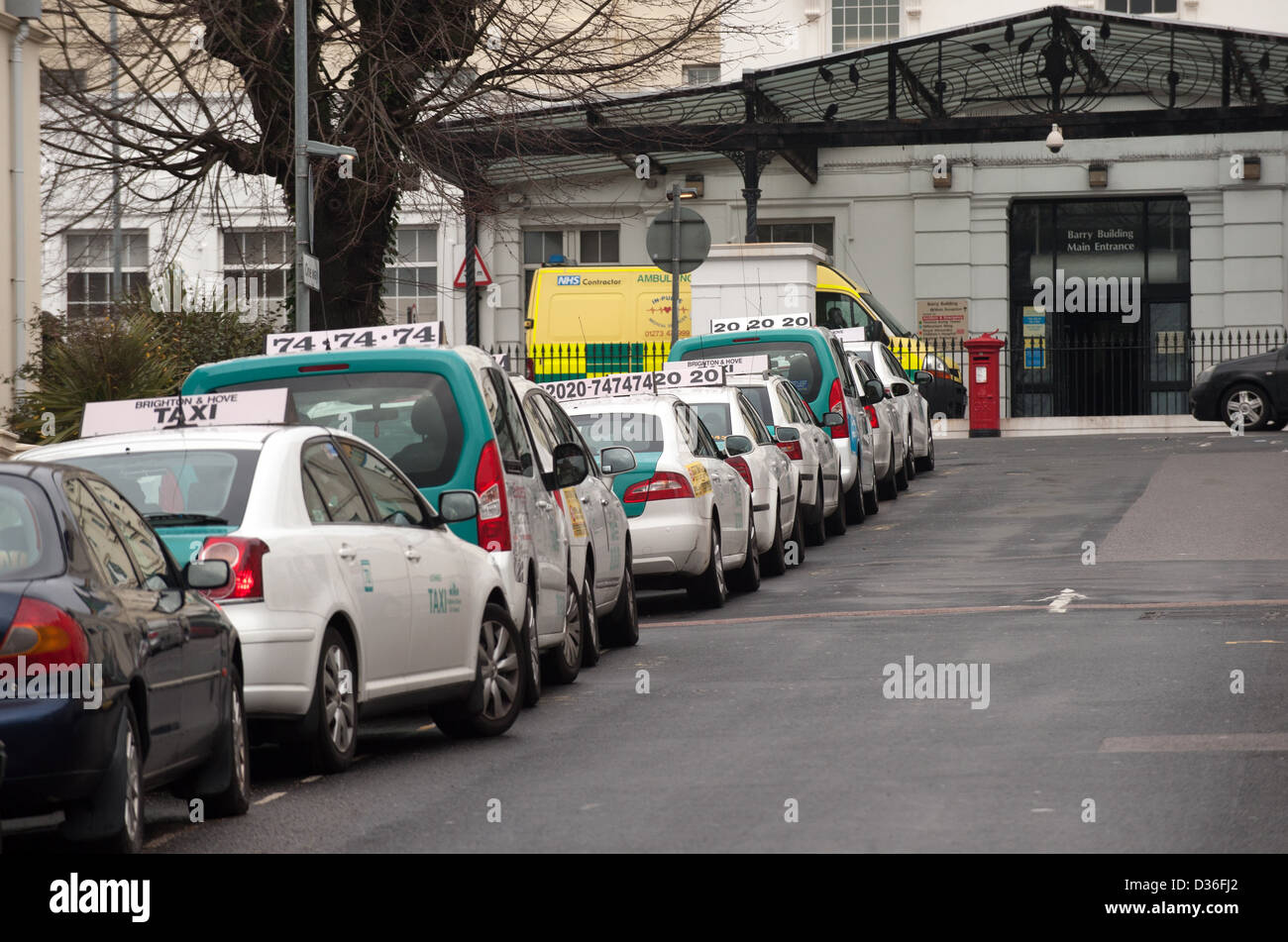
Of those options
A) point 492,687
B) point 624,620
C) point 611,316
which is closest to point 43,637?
Answer: point 492,687

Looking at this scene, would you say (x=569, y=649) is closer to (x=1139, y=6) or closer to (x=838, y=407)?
(x=838, y=407)

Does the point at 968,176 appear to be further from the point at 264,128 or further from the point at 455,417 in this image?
the point at 455,417

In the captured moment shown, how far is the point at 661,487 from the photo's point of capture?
16.4 meters

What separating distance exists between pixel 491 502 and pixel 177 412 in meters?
1.58

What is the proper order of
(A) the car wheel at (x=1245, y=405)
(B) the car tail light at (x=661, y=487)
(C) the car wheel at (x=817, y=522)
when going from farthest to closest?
(A) the car wheel at (x=1245, y=405) < (C) the car wheel at (x=817, y=522) < (B) the car tail light at (x=661, y=487)

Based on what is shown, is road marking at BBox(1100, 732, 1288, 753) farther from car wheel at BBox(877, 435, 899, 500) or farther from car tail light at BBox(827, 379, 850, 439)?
car wheel at BBox(877, 435, 899, 500)

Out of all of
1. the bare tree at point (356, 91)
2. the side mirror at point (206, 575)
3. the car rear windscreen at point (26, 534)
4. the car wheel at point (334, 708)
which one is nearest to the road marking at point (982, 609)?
the car wheel at point (334, 708)

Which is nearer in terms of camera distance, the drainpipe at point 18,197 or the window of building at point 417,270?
the drainpipe at point 18,197

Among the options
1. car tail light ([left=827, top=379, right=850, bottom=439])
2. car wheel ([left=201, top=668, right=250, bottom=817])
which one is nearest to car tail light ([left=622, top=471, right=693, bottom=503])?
car tail light ([left=827, top=379, right=850, bottom=439])

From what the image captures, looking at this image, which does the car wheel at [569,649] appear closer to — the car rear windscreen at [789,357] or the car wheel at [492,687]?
the car wheel at [492,687]

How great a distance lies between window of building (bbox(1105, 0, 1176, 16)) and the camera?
44406 millimetres

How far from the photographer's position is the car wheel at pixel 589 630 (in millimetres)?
13508

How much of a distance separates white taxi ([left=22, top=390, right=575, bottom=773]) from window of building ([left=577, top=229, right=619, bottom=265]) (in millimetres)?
36562

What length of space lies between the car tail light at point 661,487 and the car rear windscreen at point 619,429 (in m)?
0.48
